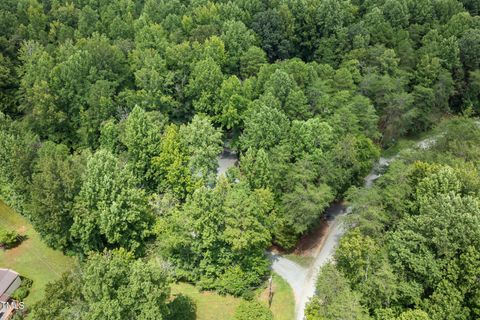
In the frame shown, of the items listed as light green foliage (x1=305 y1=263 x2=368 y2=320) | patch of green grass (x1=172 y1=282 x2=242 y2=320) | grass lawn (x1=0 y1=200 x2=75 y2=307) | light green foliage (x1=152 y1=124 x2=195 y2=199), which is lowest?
patch of green grass (x1=172 y1=282 x2=242 y2=320)

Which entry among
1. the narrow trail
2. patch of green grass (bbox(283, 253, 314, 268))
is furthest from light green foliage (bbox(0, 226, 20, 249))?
patch of green grass (bbox(283, 253, 314, 268))

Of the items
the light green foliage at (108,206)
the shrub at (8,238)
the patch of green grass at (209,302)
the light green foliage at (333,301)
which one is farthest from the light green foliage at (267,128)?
the shrub at (8,238)

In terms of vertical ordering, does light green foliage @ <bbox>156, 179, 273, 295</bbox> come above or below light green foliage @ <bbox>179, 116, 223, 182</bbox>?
below

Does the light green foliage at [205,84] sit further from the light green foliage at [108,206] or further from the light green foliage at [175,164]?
the light green foliage at [108,206]

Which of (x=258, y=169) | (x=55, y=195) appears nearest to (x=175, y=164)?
(x=258, y=169)

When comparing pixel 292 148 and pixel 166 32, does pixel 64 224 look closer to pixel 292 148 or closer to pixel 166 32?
pixel 292 148

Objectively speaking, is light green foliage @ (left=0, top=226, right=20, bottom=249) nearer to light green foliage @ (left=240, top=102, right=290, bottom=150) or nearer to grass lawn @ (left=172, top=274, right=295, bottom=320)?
grass lawn @ (left=172, top=274, right=295, bottom=320)

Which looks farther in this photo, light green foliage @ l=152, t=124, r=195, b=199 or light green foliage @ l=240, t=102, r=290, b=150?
light green foliage @ l=240, t=102, r=290, b=150
